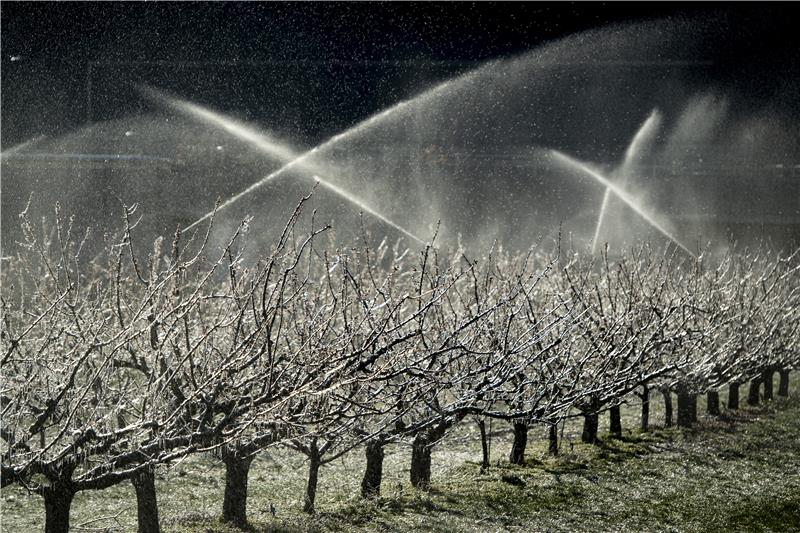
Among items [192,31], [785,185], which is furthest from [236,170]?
[785,185]

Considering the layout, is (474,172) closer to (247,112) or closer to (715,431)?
(247,112)

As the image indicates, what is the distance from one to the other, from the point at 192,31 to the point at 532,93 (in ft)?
58.6

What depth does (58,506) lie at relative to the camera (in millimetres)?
9305

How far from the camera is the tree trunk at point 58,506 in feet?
29.8

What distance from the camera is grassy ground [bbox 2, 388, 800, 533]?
12914 millimetres

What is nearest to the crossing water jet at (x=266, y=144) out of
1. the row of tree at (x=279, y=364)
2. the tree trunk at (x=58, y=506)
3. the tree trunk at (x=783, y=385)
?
the tree trunk at (x=783, y=385)

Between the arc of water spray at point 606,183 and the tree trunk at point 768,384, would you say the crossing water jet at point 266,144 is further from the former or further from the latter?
the tree trunk at point 768,384

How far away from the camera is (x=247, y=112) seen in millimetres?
42719

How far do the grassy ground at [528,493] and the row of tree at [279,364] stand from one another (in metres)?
0.78

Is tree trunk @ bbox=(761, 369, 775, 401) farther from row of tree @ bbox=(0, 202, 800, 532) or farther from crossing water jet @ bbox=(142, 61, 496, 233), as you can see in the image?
crossing water jet @ bbox=(142, 61, 496, 233)

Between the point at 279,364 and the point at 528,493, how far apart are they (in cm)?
797

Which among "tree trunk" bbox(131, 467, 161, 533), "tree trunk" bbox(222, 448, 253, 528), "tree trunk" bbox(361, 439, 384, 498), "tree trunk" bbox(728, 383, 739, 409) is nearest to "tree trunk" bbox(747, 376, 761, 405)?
"tree trunk" bbox(728, 383, 739, 409)

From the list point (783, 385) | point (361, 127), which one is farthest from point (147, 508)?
point (361, 127)

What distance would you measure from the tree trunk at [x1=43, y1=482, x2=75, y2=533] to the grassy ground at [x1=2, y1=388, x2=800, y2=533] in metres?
1.04
